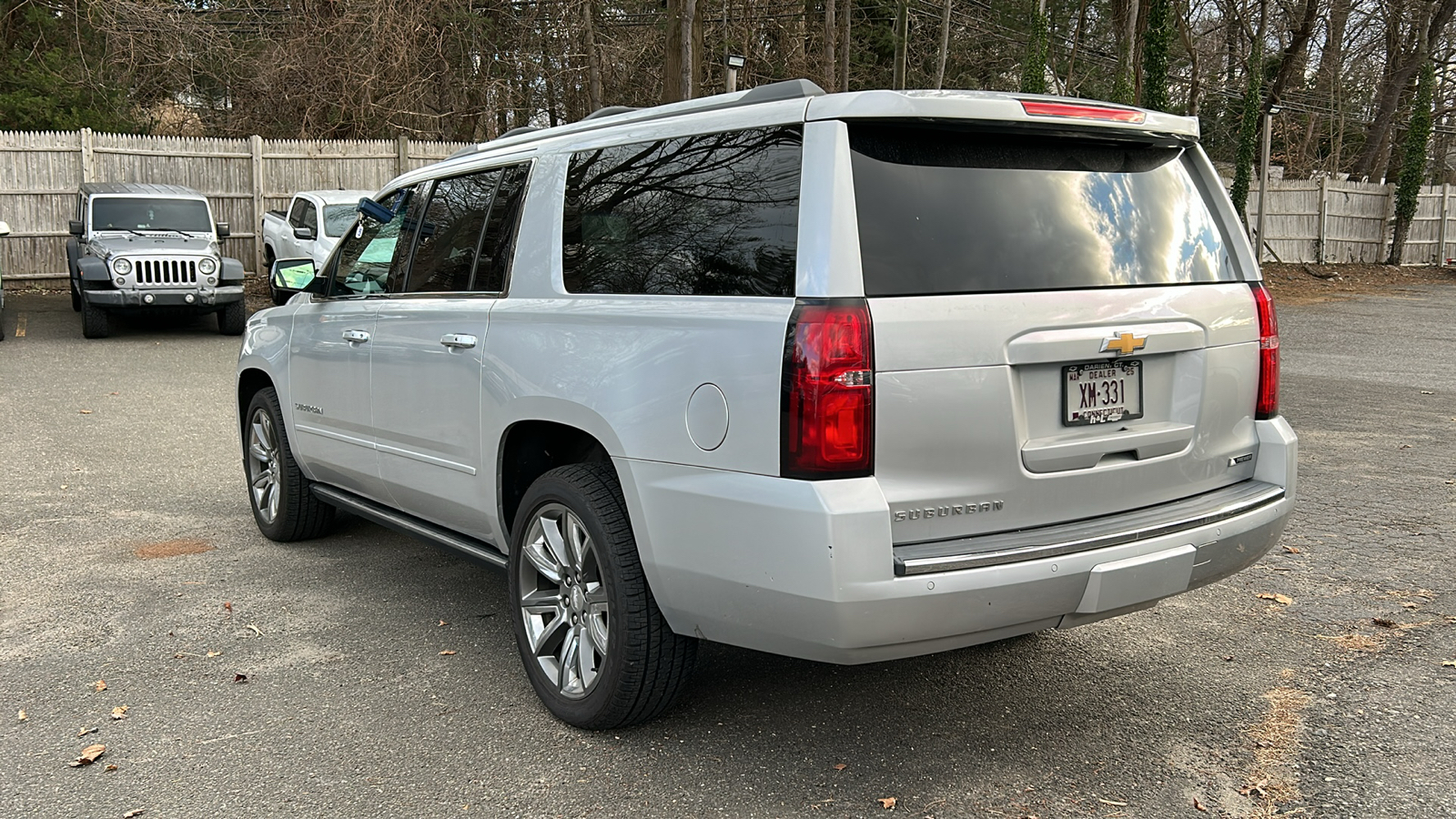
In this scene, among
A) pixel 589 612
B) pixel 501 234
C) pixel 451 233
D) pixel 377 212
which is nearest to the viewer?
pixel 589 612

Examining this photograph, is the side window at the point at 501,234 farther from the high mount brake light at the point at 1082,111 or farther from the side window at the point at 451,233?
the high mount brake light at the point at 1082,111

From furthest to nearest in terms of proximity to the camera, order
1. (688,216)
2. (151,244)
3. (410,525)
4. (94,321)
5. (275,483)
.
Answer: (151,244) → (94,321) → (275,483) → (410,525) → (688,216)

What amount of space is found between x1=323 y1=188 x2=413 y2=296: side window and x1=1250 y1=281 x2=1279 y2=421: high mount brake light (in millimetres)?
3340

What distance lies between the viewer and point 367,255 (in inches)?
207

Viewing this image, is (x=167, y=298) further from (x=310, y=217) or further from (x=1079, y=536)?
(x=1079, y=536)

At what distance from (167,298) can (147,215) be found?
153 centimetres

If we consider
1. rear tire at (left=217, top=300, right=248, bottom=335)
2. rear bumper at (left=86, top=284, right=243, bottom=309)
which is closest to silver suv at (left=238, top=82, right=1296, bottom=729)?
rear bumper at (left=86, top=284, right=243, bottom=309)

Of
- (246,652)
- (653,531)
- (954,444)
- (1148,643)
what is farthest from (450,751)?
(1148,643)

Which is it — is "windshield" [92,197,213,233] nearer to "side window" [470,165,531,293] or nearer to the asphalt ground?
the asphalt ground

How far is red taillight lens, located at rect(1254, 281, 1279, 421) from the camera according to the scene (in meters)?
3.81

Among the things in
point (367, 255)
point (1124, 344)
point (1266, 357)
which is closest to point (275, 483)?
point (367, 255)

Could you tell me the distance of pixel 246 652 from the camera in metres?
4.46

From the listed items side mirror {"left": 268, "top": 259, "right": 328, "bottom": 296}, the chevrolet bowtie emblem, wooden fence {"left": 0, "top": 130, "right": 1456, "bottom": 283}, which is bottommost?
the chevrolet bowtie emblem

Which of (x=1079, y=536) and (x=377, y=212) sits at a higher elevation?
→ (x=377, y=212)
